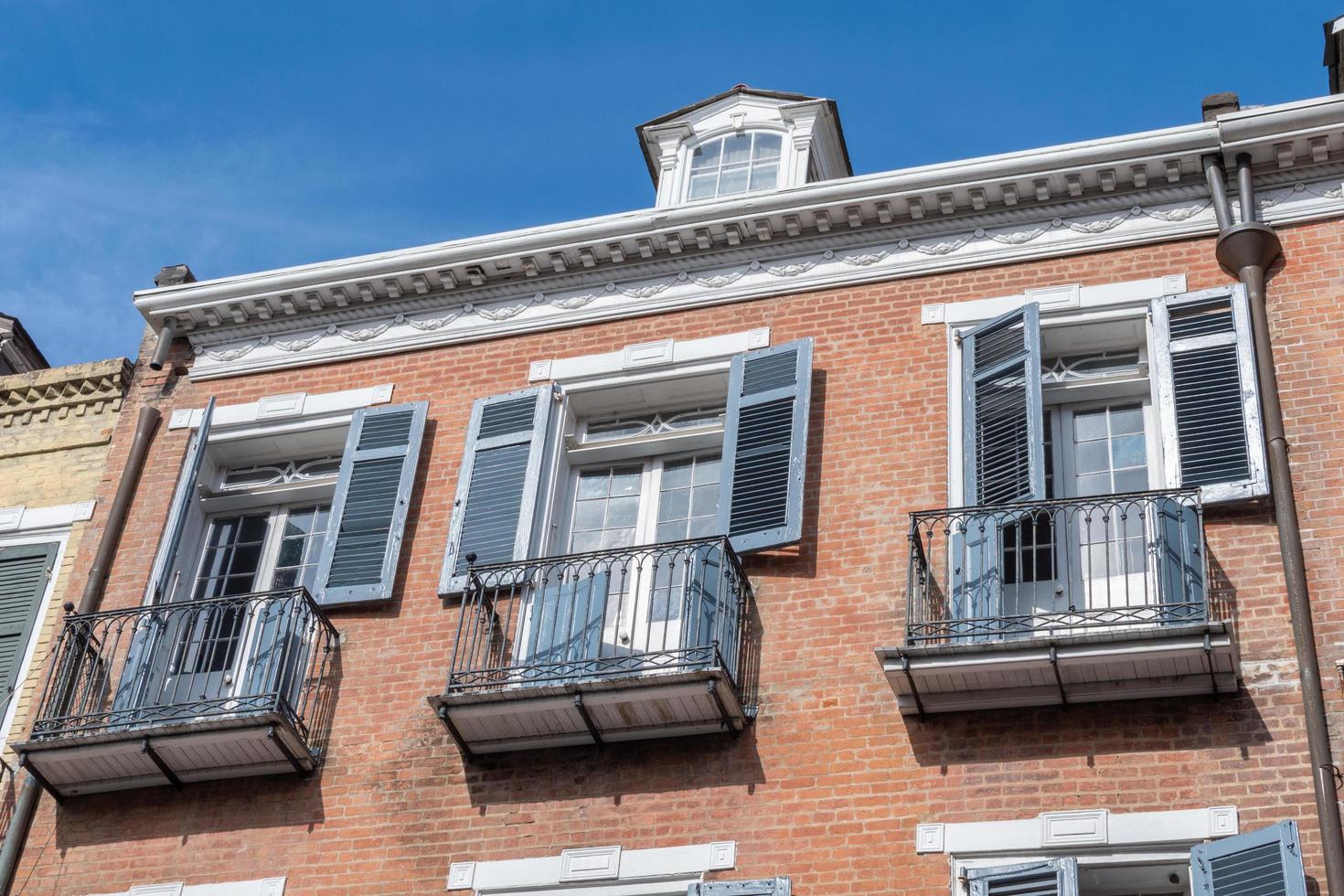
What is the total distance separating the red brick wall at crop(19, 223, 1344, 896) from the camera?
1209cm

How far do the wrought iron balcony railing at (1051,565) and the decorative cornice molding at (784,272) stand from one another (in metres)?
2.77

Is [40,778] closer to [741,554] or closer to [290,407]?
[290,407]

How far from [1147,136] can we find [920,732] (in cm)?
543

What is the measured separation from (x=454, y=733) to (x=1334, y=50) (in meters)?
10.3

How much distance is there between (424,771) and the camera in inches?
535

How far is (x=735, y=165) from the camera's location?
17.5 meters

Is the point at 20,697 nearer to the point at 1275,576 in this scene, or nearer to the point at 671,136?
the point at 671,136

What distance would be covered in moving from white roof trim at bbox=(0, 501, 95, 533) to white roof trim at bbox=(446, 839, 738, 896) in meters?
5.56

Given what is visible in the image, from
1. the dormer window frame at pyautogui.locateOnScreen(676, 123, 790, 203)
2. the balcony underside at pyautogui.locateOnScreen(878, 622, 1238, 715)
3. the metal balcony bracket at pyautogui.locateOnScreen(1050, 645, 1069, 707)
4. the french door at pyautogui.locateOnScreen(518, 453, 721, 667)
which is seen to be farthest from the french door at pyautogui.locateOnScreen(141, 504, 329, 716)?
the metal balcony bracket at pyautogui.locateOnScreen(1050, 645, 1069, 707)

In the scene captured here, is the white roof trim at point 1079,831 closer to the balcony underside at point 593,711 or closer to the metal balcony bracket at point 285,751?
the balcony underside at point 593,711

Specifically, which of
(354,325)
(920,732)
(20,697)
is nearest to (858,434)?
(920,732)

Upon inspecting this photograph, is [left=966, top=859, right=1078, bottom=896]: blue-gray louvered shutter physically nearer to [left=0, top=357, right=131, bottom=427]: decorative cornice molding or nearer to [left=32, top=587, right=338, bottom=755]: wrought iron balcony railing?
[left=32, top=587, right=338, bottom=755]: wrought iron balcony railing

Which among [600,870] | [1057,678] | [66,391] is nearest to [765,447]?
[1057,678]

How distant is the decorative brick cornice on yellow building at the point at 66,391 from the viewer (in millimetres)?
17328
